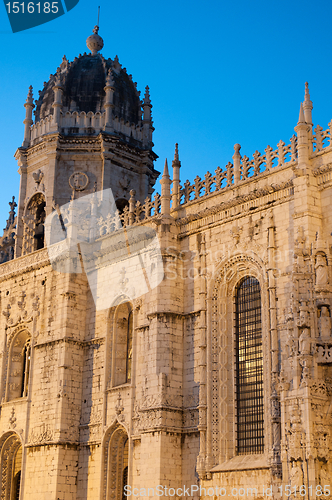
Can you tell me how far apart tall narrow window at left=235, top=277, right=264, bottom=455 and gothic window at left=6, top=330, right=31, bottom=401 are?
10302 mm

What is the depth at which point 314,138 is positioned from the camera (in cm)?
1997

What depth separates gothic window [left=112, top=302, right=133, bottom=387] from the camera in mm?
24484

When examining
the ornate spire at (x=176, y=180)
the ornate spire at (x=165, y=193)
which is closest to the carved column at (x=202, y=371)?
the ornate spire at (x=165, y=193)

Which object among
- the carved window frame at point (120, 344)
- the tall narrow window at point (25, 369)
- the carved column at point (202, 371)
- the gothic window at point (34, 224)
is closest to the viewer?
the carved column at point (202, 371)

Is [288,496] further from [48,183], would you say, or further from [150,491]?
[48,183]

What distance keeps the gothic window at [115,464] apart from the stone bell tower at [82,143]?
10.2m

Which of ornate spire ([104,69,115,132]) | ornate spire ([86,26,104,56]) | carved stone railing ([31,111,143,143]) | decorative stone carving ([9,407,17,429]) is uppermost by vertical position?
ornate spire ([86,26,104,56])

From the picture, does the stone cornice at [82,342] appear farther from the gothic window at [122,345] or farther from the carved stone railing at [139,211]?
the carved stone railing at [139,211]

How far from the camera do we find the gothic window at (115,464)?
23.1 m

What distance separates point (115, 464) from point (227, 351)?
5.88 meters

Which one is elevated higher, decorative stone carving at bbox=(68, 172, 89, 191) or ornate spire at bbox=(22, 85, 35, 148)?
ornate spire at bbox=(22, 85, 35, 148)

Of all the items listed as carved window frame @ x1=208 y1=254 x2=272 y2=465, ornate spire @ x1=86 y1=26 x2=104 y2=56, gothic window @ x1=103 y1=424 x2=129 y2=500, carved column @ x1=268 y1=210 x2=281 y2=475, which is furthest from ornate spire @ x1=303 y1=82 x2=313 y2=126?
ornate spire @ x1=86 y1=26 x2=104 y2=56

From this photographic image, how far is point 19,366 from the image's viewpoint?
28.6 metres

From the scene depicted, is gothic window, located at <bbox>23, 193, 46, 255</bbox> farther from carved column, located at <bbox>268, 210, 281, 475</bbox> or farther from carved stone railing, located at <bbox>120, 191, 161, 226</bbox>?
carved column, located at <bbox>268, 210, 281, 475</bbox>
